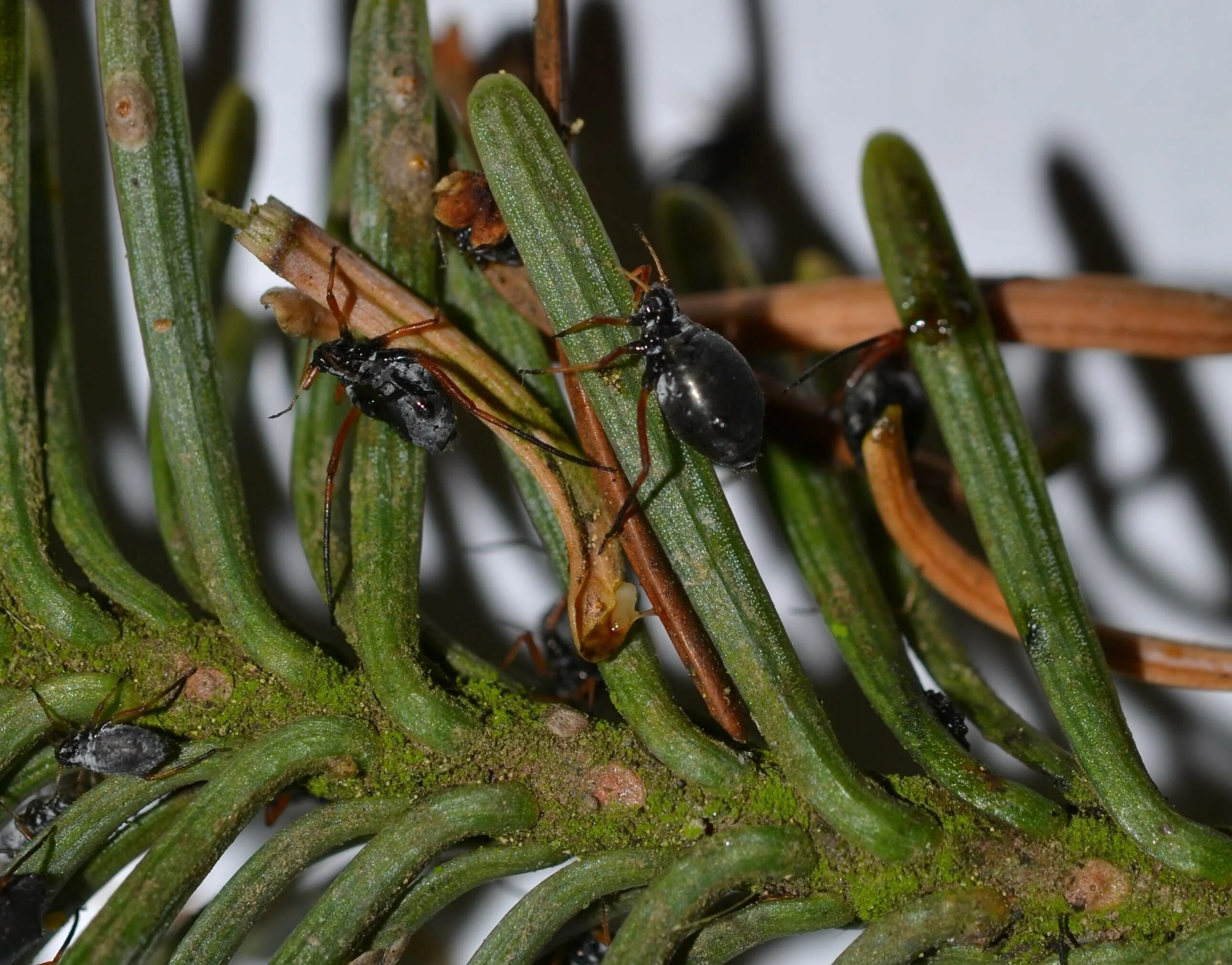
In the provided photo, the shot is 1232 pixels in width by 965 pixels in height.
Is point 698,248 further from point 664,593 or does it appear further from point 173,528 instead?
point 173,528

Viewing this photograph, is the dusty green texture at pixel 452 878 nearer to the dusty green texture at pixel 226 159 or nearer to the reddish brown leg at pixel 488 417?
the reddish brown leg at pixel 488 417

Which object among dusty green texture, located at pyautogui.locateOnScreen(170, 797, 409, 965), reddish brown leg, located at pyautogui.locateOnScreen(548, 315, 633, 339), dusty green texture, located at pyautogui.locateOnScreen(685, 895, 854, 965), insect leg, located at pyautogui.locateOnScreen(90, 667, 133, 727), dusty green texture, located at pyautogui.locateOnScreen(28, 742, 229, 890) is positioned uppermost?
reddish brown leg, located at pyautogui.locateOnScreen(548, 315, 633, 339)

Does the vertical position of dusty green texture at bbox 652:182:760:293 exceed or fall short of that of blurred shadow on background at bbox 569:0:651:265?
it falls short

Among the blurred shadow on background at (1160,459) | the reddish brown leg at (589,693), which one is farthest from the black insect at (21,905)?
the blurred shadow on background at (1160,459)

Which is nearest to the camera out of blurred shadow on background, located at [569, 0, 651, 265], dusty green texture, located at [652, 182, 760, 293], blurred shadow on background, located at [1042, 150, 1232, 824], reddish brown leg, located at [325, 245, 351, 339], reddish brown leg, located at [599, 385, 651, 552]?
reddish brown leg, located at [599, 385, 651, 552]

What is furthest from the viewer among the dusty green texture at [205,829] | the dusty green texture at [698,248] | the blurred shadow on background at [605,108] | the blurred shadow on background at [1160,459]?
the blurred shadow on background at [605,108]

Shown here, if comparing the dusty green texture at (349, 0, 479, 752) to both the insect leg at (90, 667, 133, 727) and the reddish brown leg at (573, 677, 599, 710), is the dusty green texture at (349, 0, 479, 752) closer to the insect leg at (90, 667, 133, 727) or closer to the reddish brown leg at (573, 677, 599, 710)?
the insect leg at (90, 667, 133, 727)

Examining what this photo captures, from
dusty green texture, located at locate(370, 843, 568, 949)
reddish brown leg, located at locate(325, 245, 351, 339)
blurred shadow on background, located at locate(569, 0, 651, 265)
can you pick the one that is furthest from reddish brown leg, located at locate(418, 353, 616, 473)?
blurred shadow on background, located at locate(569, 0, 651, 265)
